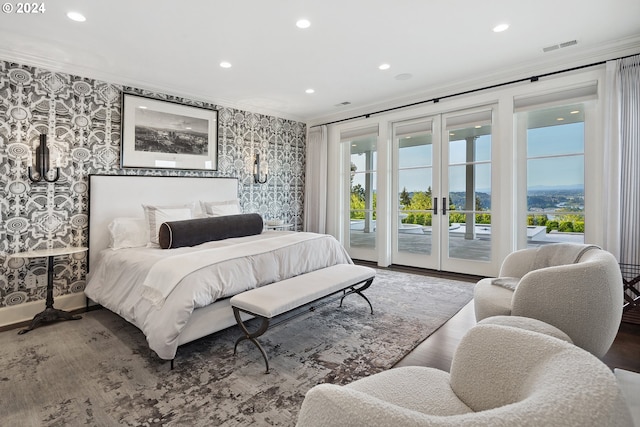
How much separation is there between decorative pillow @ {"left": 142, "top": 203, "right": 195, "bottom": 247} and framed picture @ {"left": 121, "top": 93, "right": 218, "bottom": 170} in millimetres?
753

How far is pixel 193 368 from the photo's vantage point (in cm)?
230

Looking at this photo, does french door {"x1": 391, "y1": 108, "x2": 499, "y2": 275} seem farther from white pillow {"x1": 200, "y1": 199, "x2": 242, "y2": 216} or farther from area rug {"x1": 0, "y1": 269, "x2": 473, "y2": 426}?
white pillow {"x1": 200, "y1": 199, "x2": 242, "y2": 216}

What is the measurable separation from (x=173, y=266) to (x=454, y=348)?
235 cm

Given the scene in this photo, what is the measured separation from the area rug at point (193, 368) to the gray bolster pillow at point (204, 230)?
94 centimetres

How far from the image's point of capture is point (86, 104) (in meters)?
3.77

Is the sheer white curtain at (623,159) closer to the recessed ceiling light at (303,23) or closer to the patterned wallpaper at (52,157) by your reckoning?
the recessed ceiling light at (303,23)

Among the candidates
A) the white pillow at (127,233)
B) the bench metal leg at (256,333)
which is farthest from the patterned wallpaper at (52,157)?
the bench metal leg at (256,333)

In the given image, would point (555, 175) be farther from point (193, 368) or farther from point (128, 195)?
point (128, 195)

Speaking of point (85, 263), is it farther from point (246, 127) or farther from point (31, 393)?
point (246, 127)

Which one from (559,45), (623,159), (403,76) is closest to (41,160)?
(403,76)

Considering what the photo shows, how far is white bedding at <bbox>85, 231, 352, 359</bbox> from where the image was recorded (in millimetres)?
2312

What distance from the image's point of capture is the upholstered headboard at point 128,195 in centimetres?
375

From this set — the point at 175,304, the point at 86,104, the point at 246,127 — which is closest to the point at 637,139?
the point at 175,304

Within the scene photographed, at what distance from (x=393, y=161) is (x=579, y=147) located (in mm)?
2476
